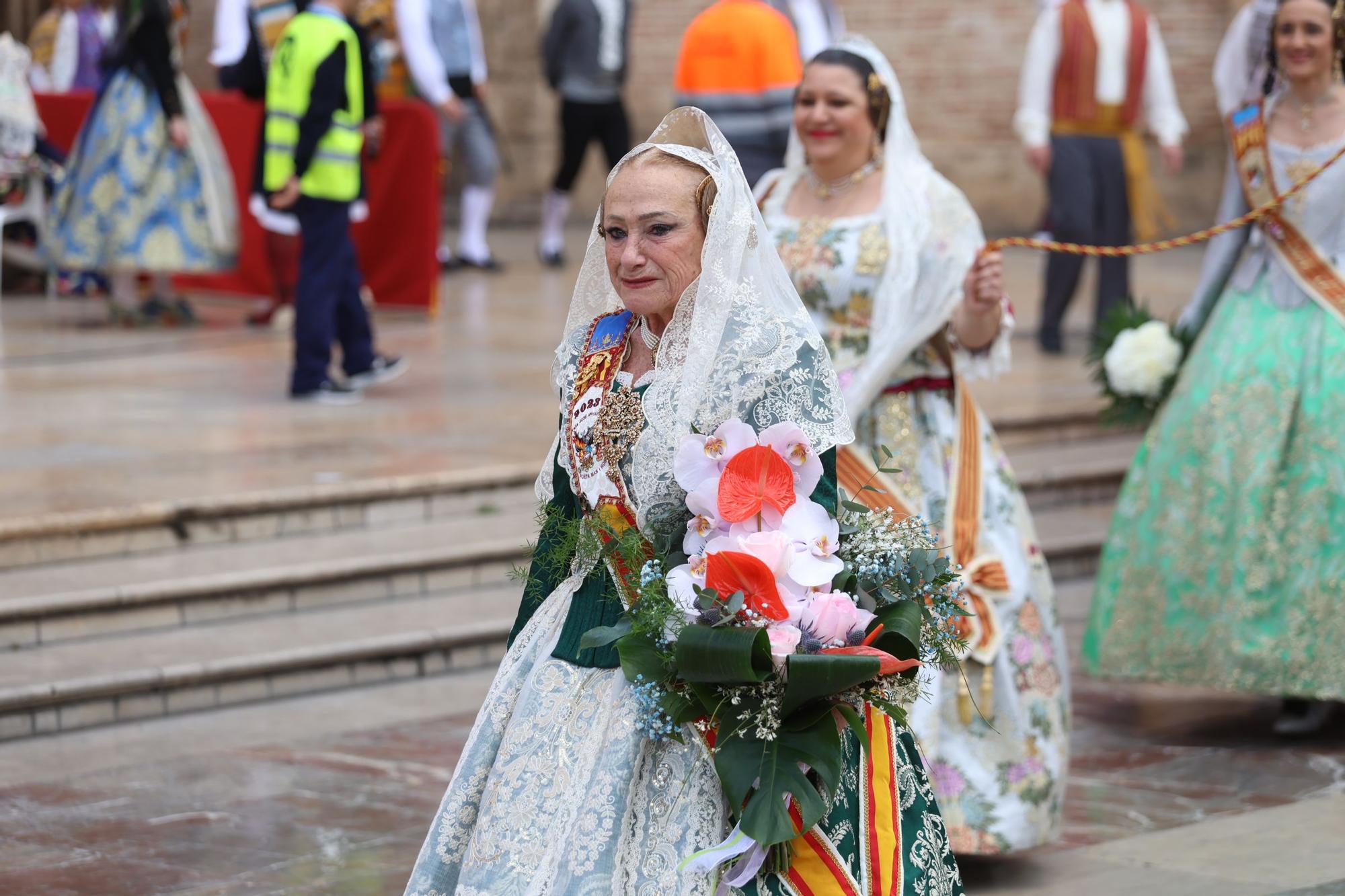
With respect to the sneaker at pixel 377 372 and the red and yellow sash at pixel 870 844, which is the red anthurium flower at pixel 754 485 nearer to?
the red and yellow sash at pixel 870 844

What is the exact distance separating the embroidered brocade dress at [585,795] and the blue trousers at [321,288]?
572 cm

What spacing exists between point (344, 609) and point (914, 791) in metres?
3.88

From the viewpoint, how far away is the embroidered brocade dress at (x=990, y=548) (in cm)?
482

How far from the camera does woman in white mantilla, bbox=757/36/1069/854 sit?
16.0 feet

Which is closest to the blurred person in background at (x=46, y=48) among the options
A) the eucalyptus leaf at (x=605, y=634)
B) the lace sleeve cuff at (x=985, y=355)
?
the lace sleeve cuff at (x=985, y=355)

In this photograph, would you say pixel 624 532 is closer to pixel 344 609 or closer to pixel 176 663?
pixel 176 663

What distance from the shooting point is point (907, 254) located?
5.00 m

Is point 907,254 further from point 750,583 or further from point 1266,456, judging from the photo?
point 750,583

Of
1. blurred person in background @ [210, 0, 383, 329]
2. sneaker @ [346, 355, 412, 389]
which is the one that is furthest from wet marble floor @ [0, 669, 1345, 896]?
blurred person in background @ [210, 0, 383, 329]

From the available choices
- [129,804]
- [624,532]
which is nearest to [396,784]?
[129,804]

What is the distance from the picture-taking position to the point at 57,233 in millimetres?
11414

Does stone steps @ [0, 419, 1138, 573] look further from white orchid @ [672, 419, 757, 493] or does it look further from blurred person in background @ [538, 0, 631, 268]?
blurred person in background @ [538, 0, 631, 268]

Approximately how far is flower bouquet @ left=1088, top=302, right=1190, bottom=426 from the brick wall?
9.88m

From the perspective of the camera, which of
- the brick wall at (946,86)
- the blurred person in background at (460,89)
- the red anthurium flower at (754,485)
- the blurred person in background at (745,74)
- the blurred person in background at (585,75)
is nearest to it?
the red anthurium flower at (754,485)
